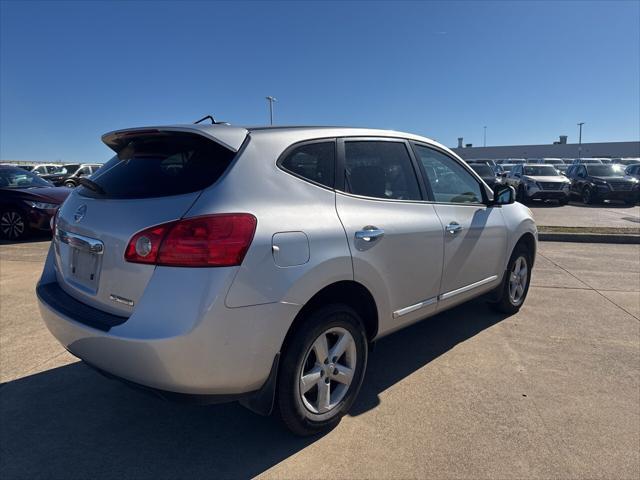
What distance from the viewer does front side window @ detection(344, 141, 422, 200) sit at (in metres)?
2.92

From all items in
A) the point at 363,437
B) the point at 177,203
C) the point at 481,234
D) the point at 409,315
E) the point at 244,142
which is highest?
the point at 244,142

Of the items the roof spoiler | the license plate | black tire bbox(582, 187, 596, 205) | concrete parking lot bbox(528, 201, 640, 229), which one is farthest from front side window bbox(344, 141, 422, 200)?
black tire bbox(582, 187, 596, 205)

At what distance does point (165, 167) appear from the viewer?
2.44m

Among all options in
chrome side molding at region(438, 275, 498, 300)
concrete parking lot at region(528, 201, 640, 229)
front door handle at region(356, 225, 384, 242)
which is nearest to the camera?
front door handle at region(356, 225, 384, 242)

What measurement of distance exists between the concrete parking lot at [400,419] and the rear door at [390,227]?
0.60m

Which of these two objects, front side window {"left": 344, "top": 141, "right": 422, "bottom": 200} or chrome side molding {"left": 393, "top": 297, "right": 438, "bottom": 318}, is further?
chrome side molding {"left": 393, "top": 297, "right": 438, "bottom": 318}

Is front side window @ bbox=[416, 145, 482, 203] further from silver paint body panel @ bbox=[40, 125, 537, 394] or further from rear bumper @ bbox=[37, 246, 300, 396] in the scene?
rear bumper @ bbox=[37, 246, 300, 396]

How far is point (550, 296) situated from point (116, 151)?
4.94 metres

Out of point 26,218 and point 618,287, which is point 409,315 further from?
point 26,218

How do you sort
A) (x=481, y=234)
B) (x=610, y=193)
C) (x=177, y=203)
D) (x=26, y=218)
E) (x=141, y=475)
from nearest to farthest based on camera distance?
1. (x=177, y=203)
2. (x=141, y=475)
3. (x=481, y=234)
4. (x=26, y=218)
5. (x=610, y=193)

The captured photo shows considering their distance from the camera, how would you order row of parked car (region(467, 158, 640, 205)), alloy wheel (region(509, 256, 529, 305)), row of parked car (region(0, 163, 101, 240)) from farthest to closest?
row of parked car (region(467, 158, 640, 205)) → row of parked car (region(0, 163, 101, 240)) → alloy wheel (region(509, 256, 529, 305))

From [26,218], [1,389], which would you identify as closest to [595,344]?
[1,389]

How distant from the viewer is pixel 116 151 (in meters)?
2.98

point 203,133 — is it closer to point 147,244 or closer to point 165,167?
point 165,167
